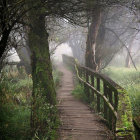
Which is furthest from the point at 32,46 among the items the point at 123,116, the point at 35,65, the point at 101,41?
the point at 101,41

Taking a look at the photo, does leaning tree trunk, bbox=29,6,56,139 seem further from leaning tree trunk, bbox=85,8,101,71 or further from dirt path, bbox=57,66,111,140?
leaning tree trunk, bbox=85,8,101,71

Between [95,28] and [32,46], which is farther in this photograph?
[95,28]

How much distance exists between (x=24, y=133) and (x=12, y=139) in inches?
20.6

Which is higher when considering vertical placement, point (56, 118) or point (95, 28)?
point (95, 28)

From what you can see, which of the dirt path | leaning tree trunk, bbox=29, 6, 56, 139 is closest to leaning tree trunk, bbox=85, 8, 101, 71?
the dirt path

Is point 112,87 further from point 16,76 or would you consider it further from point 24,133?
point 16,76

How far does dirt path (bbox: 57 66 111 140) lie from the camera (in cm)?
448

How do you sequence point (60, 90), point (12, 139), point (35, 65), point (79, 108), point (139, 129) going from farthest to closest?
point (60, 90), point (79, 108), point (35, 65), point (12, 139), point (139, 129)

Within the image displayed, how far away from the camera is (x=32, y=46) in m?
6.16

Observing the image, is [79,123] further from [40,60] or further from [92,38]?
[92,38]

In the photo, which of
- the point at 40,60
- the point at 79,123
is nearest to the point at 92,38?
the point at 40,60

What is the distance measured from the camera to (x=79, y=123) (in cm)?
522

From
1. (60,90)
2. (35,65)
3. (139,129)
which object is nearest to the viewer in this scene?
(139,129)

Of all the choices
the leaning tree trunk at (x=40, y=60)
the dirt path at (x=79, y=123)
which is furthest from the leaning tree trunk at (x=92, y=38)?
the leaning tree trunk at (x=40, y=60)
